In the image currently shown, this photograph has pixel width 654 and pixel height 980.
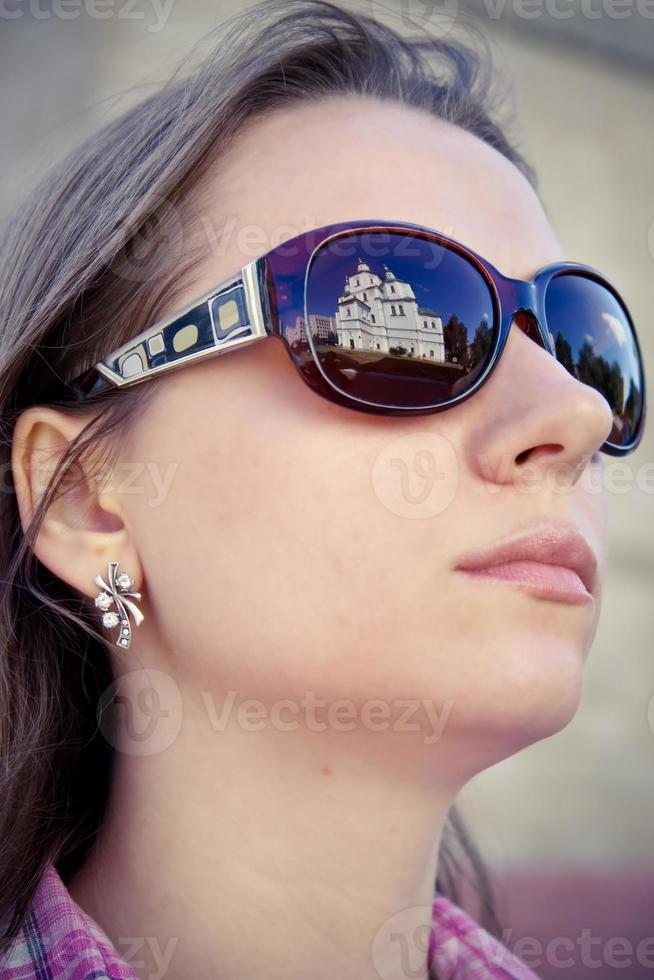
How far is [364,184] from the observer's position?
4.50ft

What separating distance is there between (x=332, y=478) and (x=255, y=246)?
405 millimetres

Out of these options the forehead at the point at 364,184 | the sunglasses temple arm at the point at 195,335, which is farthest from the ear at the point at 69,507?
the forehead at the point at 364,184

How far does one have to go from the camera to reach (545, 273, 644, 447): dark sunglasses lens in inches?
56.7

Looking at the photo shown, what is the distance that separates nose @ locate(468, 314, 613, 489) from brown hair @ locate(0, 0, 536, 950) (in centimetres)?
52

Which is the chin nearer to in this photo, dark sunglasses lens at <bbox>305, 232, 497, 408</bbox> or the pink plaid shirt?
dark sunglasses lens at <bbox>305, 232, 497, 408</bbox>

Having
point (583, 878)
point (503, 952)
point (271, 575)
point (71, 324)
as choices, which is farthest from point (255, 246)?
point (583, 878)

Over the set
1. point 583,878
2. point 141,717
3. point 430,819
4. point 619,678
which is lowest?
point 583,878

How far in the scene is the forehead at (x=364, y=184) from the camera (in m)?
1.36

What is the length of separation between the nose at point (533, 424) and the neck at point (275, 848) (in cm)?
42

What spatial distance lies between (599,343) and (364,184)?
0.49 meters

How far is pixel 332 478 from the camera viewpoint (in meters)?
1.22

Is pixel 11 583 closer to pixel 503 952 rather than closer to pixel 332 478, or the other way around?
pixel 332 478
